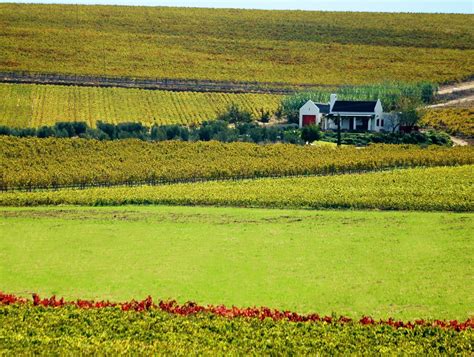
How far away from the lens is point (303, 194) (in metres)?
51.9

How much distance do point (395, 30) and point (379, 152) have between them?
105 metres

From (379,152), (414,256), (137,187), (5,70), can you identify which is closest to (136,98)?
(5,70)

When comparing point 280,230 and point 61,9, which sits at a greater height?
point 61,9

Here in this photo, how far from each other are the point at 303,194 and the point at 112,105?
5296 cm

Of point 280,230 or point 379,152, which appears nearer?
point 280,230

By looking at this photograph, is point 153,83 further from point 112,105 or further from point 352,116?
point 352,116

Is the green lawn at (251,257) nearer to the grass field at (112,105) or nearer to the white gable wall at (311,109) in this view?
the white gable wall at (311,109)

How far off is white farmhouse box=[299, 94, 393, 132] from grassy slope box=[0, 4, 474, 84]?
32873 millimetres

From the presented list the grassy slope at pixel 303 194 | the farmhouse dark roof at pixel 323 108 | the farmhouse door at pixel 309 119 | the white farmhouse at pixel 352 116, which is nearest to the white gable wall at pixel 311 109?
the white farmhouse at pixel 352 116

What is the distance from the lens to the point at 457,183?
5525 cm

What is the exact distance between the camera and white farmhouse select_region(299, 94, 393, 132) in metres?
91.3

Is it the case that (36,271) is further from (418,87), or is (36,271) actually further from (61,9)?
(61,9)

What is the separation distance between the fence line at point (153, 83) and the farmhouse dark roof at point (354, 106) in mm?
22681

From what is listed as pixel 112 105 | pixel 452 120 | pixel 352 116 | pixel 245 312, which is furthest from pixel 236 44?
pixel 245 312
